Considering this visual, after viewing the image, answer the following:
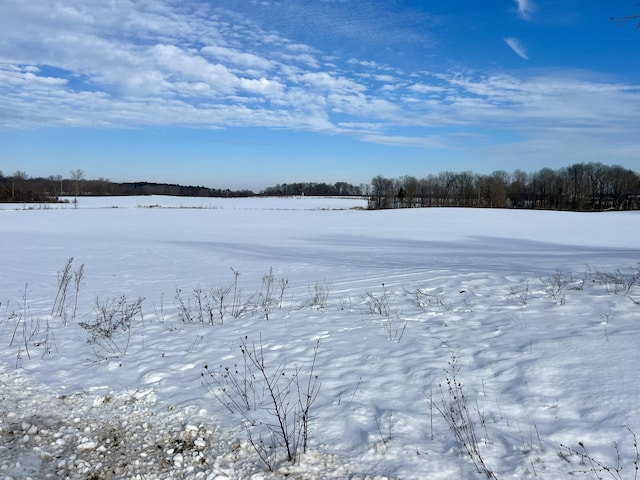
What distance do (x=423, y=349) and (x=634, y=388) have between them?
85.6 inches

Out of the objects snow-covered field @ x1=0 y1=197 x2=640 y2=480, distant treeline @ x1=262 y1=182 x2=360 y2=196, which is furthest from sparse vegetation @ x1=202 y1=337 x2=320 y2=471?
distant treeline @ x1=262 y1=182 x2=360 y2=196

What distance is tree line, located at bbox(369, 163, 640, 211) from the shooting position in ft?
294

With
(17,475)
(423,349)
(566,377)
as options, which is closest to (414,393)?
(423,349)

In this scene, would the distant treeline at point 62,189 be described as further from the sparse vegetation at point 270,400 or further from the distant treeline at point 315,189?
the sparse vegetation at point 270,400

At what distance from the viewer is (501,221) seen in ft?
133

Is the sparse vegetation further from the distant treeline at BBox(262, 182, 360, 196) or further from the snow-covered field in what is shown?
the distant treeline at BBox(262, 182, 360, 196)

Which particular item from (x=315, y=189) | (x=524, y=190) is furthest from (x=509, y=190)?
(x=315, y=189)

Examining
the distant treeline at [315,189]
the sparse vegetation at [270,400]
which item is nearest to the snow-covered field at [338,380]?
the sparse vegetation at [270,400]

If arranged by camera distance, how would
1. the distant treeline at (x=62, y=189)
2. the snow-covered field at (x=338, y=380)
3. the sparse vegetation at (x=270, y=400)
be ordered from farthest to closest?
1. the distant treeline at (x=62, y=189)
2. the sparse vegetation at (x=270, y=400)
3. the snow-covered field at (x=338, y=380)

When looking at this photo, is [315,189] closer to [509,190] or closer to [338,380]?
[509,190]

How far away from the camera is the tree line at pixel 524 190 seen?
3531 inches

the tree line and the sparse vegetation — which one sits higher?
the tree line

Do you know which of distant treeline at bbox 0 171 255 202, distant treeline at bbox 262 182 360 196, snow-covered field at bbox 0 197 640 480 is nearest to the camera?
snow-covered field at bbox 0 197 640 480

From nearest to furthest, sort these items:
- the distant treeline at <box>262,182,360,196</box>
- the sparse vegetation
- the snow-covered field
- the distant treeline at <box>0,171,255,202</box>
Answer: the snow-covered field < the sparse vegetation < the distant treeline at <box>0,171,255,202</box> < the distant treeline at <box>262,182,360,196</box>
